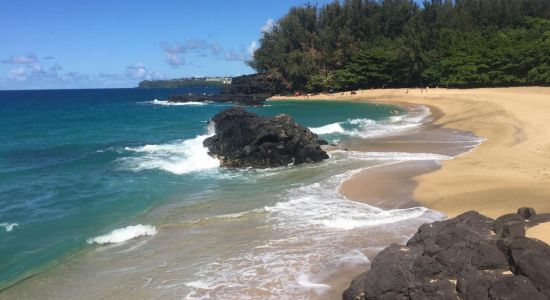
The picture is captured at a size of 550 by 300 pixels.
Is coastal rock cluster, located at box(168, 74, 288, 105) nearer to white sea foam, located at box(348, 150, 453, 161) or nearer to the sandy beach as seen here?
the sandy beach

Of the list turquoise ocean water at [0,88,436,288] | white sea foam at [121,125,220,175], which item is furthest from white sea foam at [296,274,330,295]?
white sea foam at [121,125,220,175]

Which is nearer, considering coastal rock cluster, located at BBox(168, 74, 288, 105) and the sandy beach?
the sandy beach

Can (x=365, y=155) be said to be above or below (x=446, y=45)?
below

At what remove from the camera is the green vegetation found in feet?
236

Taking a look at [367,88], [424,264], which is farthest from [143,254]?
[367,88]

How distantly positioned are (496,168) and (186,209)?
12.4m

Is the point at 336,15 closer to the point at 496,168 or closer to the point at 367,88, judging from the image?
the point at 367,88

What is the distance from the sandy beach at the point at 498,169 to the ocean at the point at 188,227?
1.57 metres

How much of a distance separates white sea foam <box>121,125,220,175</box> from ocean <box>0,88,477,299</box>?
5.8 inches

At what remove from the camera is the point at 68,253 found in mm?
13445

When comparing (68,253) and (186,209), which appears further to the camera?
(186,209)

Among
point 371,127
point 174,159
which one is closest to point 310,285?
point 174,159

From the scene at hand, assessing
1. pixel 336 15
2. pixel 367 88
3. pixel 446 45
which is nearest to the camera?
pixel 446 45

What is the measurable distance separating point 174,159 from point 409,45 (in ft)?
246
